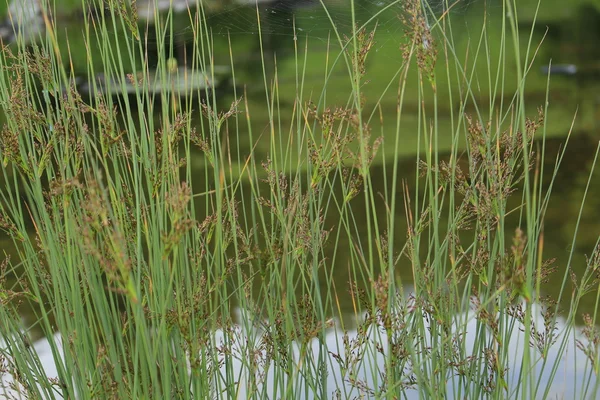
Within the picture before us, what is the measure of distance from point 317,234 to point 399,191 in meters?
5.68

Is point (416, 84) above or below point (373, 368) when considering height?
below

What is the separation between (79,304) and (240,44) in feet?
28.4

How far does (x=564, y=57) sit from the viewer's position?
9500 millimetres

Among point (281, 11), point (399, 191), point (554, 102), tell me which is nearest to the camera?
point (281, 11)

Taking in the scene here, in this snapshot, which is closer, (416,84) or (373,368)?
(373,368)

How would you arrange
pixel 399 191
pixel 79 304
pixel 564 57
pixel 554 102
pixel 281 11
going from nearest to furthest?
pixel 79 304
pixel 281 11
pixel 399 191
pixel 554 102
pixel 564 57

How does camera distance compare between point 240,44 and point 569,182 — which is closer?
point 569,182

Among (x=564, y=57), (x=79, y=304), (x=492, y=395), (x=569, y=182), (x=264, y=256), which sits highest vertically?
(x=264, y=256)

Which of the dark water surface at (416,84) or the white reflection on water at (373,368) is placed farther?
the dark water surface at (416,84)

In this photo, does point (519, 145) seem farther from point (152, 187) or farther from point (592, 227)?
point (592, 227)

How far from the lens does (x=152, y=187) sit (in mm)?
856

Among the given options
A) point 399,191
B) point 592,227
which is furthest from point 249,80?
point 592,227

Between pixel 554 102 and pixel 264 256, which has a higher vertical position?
pixel 264 256

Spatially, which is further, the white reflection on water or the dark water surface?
the dark water surface
